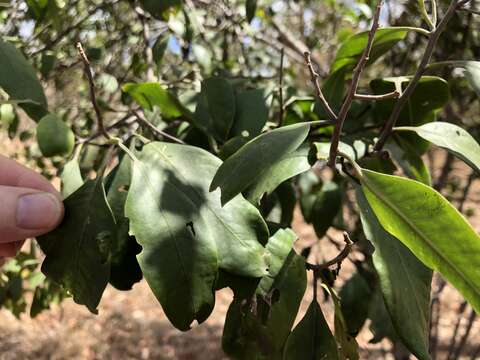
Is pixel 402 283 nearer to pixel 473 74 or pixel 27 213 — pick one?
pixel 473 74

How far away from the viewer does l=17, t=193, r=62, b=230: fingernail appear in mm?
797

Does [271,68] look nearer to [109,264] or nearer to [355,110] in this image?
[355,110]

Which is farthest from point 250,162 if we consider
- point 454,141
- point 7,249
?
point 7,249

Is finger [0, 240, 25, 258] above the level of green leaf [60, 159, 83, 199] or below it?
below

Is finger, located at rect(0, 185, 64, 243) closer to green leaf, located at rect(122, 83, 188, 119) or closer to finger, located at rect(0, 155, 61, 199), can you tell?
finger, located at rect(0, 155, 61, 199)

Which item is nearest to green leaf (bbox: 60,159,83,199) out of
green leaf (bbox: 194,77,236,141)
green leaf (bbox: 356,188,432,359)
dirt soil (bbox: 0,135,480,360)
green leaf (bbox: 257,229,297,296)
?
green leaf (bbox: 194,77,236,141)

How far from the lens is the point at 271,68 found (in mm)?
2893

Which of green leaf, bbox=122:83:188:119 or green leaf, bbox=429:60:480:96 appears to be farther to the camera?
green leaf, bbox=122:83:188:119

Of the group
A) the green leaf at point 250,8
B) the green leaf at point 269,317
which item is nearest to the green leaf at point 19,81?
the green leaf at point 269,317

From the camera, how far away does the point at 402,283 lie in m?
0.71

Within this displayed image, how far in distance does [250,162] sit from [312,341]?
0.31m

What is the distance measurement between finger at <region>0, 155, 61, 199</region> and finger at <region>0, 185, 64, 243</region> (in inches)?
4.7

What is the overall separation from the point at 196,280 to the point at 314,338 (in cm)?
22

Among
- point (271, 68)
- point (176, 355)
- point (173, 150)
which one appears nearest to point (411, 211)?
point (173, 150)
